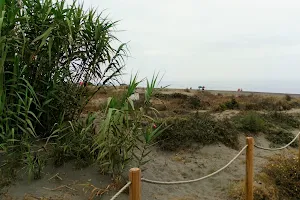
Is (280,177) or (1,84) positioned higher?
(1,84)

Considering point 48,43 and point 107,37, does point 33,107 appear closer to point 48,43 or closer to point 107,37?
point 48,43

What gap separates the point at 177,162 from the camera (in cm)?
593

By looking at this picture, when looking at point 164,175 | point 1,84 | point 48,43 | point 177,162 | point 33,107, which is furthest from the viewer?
point 177,162

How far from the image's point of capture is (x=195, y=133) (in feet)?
22.4

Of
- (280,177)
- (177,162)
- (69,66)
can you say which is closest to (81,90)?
(69,66)

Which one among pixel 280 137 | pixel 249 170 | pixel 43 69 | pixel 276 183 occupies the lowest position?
pixel 276 183

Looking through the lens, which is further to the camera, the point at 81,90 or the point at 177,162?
the point at 177,162

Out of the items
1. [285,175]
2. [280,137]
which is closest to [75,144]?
[285,175]

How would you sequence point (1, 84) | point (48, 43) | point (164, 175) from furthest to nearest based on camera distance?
1. point (164, 175)
2. point (48, 43)
3. point (1, 84)

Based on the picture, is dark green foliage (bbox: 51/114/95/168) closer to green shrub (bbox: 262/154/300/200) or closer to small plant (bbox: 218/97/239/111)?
green shrub (bbox: 262/154/300/200)

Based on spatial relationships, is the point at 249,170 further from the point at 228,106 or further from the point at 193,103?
the point at 193,103

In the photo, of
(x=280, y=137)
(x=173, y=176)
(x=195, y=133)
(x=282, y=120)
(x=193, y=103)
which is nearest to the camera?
(x=173, y=176)

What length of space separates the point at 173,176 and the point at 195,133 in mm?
1715

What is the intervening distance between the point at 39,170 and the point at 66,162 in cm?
48
